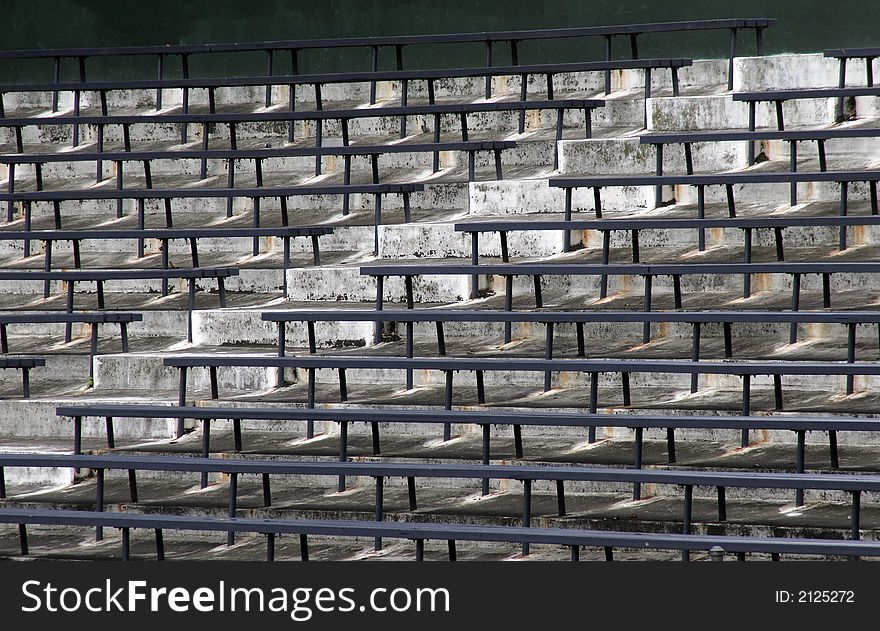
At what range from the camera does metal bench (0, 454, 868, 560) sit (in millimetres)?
3832

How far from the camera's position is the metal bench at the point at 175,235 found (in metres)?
5.77

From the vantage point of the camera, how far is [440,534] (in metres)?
3.92

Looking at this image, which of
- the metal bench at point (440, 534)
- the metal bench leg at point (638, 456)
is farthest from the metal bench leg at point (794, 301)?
the metal bench at point (440, 534)

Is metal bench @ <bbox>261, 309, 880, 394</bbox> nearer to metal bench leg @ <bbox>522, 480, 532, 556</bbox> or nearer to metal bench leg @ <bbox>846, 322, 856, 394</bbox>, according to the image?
metal bench leg @ <bbox>846, 322, 856, 394</bbox>

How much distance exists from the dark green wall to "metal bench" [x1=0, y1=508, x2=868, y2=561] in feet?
13.0

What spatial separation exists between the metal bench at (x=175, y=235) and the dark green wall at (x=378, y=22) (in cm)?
214

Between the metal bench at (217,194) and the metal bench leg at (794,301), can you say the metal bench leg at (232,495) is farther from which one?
the metal bench leg at (794,301)

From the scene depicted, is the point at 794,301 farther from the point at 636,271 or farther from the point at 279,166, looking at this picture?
the point at 279,166

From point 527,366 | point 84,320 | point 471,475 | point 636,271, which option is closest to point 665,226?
point 636,271

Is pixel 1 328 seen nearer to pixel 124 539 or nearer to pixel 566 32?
pixel 124 539

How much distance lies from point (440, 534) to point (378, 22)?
15.0ft

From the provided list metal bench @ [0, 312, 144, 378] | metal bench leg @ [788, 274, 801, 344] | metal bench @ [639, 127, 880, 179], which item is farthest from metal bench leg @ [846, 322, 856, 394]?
metal bench @ [0, 312, 144, 378]

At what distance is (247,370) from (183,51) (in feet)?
9.20

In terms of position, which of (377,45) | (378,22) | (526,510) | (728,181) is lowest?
(526,510)
